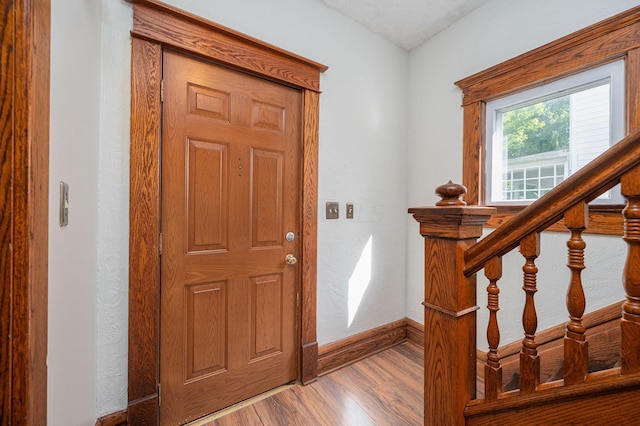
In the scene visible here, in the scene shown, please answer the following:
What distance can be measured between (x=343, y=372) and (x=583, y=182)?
1.86 m

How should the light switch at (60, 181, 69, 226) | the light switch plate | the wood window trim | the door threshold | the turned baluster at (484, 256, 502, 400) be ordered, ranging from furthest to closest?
1. the light switch plate
2. the door threshold
3. the wood window trim
4. the turned baluster at (484, 256, 502, 400)
5. the light switch at (60, 181, 69, 226)

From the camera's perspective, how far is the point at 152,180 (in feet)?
4.51

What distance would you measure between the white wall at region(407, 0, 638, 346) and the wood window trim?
0.25ft

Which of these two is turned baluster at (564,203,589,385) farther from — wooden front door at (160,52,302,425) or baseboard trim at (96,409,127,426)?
baseboard trim at (96,409,127,426)

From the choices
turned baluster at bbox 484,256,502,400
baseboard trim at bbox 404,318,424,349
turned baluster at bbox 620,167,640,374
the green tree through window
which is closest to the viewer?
turned baluster at bbox 620,167,640,374

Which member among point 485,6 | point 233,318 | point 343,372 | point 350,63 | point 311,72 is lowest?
point 343,372

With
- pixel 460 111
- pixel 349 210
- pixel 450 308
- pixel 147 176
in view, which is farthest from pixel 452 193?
pixel 460 111

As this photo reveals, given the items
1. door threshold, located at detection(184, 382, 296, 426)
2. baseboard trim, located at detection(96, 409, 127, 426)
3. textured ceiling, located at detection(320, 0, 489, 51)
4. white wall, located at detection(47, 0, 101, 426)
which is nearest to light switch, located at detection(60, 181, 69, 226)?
white wall, located at detection(47, 0, 101, 426)

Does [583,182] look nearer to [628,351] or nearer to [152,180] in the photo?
[628,351]

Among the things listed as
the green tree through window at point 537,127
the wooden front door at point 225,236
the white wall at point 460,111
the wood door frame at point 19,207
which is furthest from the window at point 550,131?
the wood door frame at point 19,207

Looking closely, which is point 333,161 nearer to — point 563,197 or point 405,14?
point 405,14

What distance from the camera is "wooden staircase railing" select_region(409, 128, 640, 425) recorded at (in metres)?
0.68

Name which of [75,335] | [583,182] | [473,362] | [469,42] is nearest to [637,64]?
[469,42]

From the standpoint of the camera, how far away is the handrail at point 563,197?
68 centimetres
